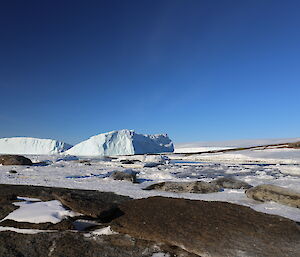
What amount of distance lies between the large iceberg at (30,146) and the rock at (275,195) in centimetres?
7812

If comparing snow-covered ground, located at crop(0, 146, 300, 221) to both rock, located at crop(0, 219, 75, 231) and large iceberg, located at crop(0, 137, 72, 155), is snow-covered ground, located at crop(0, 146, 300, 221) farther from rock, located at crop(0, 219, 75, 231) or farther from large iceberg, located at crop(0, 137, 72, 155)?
large iceberg, located at crop(0, 137, 72, 155)

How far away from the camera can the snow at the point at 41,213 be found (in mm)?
3016

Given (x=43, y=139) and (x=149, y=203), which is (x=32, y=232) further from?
(x=43, y=139)

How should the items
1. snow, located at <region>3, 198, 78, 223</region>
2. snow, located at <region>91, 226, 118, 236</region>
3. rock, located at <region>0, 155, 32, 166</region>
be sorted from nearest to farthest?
snow, located at <region>91, 226, 118, 236</region> → snow, located at <region>3, 198, 78, 223</region> → rock, located at <region>0, 155, 32, 166</region>

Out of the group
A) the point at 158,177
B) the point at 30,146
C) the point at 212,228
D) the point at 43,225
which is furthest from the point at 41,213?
the point at 30,146

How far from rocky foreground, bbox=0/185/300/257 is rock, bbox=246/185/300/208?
55.1 inches

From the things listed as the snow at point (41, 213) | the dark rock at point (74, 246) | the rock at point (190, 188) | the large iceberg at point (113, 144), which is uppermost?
the large iceberg at point (113, 144)

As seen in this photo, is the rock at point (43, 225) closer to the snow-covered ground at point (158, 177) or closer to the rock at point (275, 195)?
the snow-covered ground at point (158, 177)

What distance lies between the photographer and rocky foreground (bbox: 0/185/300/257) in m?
2.40

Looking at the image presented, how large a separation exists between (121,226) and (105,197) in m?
2.05

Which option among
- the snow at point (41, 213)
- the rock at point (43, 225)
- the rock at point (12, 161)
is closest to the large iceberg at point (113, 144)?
the rock at point (12, 161)

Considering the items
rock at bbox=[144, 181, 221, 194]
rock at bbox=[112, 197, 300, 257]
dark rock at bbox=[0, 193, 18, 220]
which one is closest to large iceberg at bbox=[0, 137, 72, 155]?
rock at bbox=[144, 181, 221, 194]

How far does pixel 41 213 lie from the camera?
3.14m

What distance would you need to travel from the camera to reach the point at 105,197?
4906 millimetres
